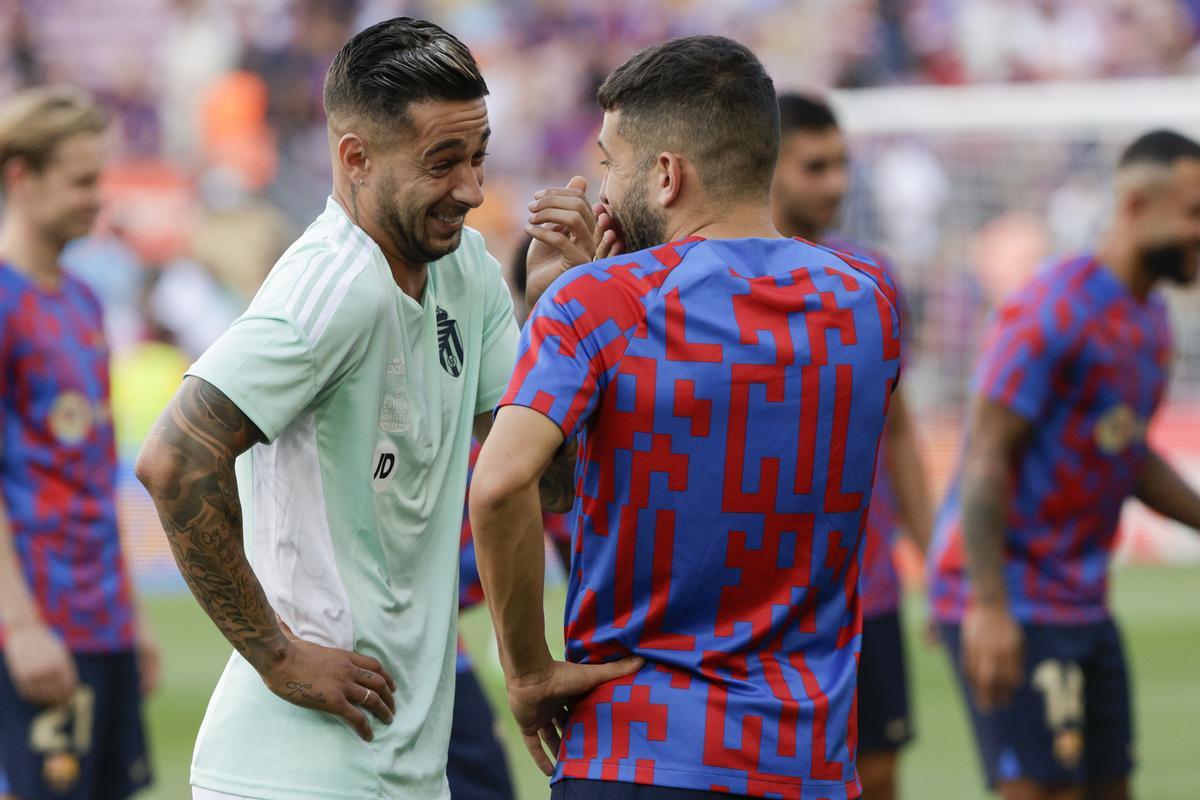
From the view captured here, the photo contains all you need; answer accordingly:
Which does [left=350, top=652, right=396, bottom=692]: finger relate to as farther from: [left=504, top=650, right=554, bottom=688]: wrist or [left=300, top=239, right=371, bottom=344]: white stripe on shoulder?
[left=300, top=239, right=371, bottom=344]: white stripe on shoulder

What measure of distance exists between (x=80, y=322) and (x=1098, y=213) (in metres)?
12.8

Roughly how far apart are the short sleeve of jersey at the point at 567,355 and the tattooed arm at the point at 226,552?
1.56 feet

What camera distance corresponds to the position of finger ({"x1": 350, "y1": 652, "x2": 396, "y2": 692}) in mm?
2869

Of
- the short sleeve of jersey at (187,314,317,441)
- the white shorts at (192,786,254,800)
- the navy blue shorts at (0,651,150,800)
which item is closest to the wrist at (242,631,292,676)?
the white shorts at (192,786,254,800)

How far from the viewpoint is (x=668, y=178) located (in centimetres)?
281

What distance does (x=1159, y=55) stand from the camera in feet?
60.6

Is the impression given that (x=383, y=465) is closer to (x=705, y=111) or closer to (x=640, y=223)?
(x=640, y=223)

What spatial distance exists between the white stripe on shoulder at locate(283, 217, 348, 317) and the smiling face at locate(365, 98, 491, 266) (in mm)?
72

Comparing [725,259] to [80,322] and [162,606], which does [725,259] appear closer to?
[80,322]

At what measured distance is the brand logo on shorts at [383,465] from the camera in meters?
2.89

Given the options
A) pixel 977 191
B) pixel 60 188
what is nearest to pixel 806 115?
pixel 60 188

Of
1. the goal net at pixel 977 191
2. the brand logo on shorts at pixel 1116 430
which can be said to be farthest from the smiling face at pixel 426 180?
the goal net at pixel 977 191

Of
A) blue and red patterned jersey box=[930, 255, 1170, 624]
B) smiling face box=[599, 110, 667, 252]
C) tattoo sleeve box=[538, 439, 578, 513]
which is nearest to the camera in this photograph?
smiling face box=[599, 110, 667, 252]

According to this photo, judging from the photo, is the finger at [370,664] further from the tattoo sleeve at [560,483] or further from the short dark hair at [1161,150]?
the short dark hair at [1161,150]
